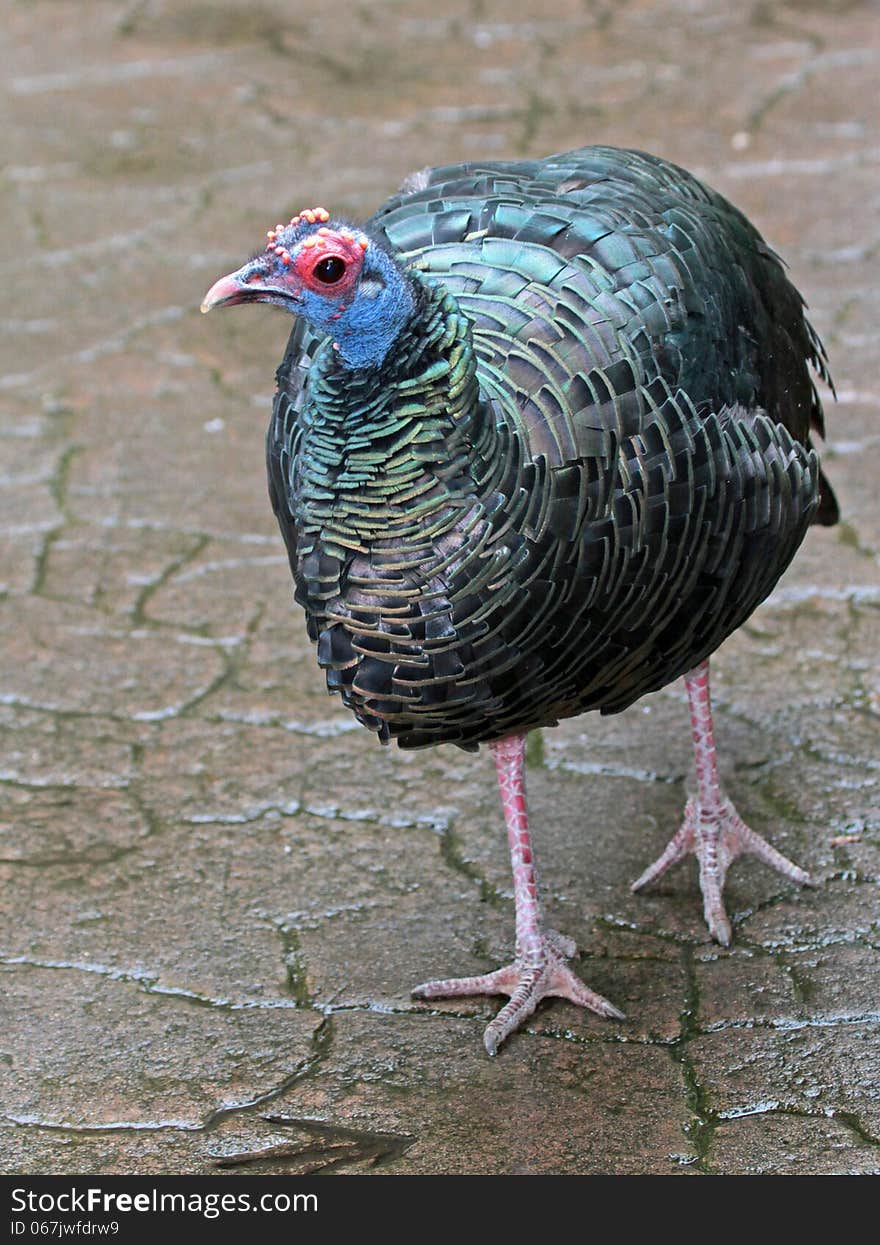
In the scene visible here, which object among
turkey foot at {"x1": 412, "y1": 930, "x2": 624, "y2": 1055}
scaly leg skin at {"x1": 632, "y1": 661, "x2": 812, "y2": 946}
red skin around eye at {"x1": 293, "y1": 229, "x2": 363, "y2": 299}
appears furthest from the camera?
scaly leg skin at {"x1": 632, "y1": 661, "x2": 812, "y2": 946}

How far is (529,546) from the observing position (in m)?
2.86

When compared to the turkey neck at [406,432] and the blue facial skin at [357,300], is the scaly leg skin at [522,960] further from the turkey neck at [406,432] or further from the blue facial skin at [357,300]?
the blue facial skin at [357,300]

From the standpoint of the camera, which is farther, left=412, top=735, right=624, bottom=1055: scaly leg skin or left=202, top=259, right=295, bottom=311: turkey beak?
left=412, top=735, right=624, bottom=1055: scaly leg skin

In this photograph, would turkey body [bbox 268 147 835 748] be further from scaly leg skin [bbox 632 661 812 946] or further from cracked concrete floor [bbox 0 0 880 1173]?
cracked concrete floor [bbox 0 0 880 1173]

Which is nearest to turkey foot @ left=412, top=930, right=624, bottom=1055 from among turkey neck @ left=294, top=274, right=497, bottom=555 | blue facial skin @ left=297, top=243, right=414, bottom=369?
turkey neck @ left=294, top=274, right=497, bottom=555

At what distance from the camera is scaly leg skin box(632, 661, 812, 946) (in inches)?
147

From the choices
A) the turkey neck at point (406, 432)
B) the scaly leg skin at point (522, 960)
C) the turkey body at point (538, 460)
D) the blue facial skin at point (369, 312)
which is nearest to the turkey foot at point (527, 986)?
the scaly leg skin at point (522, 960)

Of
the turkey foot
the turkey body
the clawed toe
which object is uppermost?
the turkey body

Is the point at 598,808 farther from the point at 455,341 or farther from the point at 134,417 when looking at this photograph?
the point at 134,417

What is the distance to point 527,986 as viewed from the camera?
348 cm

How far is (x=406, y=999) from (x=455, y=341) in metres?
1.49

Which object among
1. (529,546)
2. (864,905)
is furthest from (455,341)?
(864,905)

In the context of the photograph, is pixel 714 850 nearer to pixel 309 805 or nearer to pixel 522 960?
pixel 522 960

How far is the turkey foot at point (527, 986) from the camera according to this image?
11.3 ft
